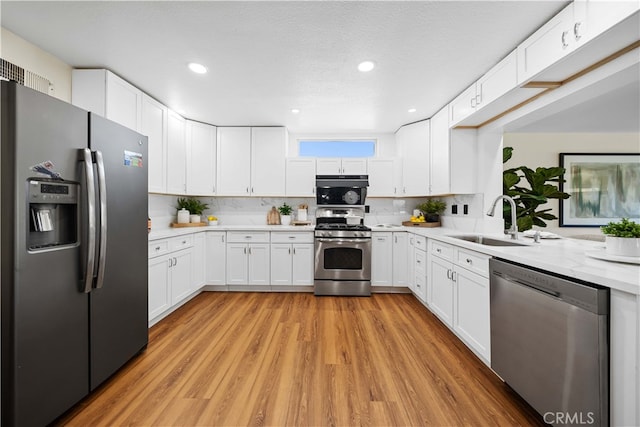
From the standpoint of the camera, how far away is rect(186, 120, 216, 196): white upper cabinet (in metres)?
3.87

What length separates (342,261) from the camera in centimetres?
372

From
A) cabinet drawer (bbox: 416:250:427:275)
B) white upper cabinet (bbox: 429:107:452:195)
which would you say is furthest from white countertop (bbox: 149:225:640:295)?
white upper cabinet (bbox: 429:107:452:195)

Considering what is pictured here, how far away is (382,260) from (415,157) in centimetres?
154

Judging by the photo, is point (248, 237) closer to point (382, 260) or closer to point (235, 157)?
point (235, 157)

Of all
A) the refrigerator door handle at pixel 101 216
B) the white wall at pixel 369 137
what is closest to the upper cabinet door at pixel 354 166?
the white wall at pixel 369 137

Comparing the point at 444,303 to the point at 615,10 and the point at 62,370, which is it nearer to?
the point at 615,10

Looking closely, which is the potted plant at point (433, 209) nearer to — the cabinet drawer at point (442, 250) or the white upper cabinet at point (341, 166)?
the white upper cabinet at point (341, 166)

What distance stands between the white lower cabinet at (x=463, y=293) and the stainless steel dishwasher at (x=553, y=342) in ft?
0.55

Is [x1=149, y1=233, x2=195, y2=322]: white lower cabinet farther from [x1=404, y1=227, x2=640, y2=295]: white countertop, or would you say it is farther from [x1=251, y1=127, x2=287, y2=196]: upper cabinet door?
[x1=404, y1=227, x2=640, y2=295]: white countertop

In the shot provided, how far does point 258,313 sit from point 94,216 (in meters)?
1.94

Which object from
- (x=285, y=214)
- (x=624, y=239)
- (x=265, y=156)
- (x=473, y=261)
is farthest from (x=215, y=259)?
(x=624, y=239)

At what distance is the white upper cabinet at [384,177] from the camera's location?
4.21m

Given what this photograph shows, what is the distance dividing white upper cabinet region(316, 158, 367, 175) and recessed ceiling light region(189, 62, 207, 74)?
2.06 meters

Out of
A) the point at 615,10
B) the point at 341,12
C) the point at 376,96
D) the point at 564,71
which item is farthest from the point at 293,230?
the point at 615,10
